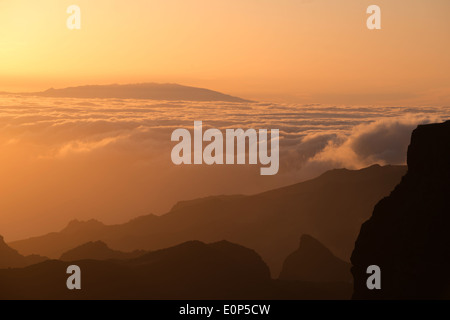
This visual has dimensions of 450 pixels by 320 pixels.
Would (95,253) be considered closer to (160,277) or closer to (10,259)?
(10,259)

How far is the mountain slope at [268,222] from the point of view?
15925 centimetres

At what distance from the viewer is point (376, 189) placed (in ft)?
536

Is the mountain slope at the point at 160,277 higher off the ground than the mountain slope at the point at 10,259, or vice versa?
the mountain slope at the point at 160,277

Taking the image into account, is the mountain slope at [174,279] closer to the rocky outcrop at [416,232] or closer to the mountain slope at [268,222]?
the rocky outcrop at [416,232]

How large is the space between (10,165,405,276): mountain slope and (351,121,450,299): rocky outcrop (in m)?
91.1

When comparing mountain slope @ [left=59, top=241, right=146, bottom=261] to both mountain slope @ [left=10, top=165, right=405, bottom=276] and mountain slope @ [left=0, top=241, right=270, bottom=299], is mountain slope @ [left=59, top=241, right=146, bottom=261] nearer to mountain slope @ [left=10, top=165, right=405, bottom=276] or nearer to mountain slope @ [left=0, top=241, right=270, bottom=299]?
mountain slope @ [left=0, top=241, right=270, bottom=299]

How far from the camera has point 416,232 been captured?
5172 cm

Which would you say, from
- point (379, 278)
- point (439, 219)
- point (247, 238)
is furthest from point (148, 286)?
point (247, 238)

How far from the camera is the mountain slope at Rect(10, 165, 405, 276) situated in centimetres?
15925

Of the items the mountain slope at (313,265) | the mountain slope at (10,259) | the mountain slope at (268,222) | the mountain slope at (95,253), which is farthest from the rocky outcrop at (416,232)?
the mountain slope at (268,222)

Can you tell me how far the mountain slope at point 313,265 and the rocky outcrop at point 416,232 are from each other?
55.6 m

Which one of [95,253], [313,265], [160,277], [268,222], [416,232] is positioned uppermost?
[416,232]

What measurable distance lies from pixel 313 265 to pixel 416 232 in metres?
66.9

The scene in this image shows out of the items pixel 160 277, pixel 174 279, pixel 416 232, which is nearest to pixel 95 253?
pixel 160 277
